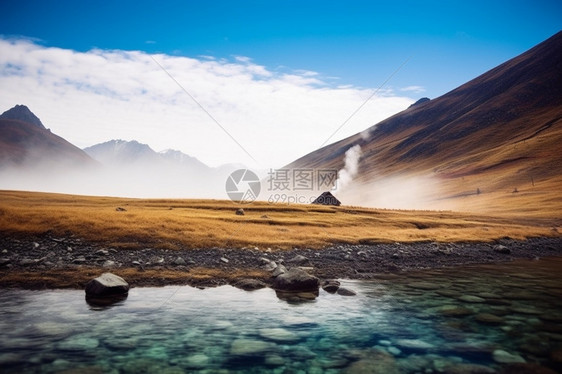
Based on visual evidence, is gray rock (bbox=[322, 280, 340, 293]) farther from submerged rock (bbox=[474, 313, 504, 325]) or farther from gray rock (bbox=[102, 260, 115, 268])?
gray rock (bbox=[102, 260, 115, 268])

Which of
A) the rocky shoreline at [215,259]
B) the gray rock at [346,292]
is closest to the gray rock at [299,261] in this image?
the rocky shoreline at [215,259]

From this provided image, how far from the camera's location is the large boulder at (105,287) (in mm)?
18516

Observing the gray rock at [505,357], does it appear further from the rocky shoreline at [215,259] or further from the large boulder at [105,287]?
the large boulder at [105,287]

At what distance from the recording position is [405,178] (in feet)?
625

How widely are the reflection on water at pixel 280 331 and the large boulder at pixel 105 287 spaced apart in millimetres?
542

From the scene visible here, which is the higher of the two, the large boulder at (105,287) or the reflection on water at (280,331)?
the large boulder at (105,287)

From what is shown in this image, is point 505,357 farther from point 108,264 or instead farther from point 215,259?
point 108,264

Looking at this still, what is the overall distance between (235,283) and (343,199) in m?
172

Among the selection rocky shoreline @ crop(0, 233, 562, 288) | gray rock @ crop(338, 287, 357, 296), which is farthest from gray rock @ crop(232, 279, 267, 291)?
gray rock @ crop(338, 287, 357, 296)

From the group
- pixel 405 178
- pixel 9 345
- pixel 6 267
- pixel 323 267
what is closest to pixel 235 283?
pixel 323 267

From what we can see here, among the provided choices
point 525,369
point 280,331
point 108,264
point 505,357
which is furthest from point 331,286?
point 108,264

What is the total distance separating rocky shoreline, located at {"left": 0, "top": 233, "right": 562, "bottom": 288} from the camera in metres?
23.7

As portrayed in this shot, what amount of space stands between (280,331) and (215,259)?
14667 millimetres

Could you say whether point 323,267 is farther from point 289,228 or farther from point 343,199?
point 343,199
